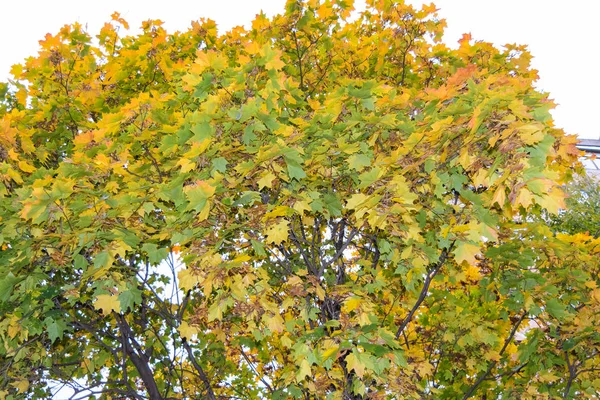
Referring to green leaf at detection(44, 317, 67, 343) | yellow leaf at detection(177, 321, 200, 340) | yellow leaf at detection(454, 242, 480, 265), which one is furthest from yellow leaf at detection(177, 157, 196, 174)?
green leaf at detection(44, 317, 67, 343)

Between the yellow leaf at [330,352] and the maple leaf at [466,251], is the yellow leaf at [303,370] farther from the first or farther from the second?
the maple leaf at [466,251]

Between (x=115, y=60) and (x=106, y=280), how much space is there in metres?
3.37

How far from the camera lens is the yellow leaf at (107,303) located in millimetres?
3879

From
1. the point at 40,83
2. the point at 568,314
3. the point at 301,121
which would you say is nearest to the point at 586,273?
the point at 568,314

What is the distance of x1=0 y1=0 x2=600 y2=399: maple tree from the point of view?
357 cm

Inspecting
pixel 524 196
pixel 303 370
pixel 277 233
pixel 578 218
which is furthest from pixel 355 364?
pixel 578 218

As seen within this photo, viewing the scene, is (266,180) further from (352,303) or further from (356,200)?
(352,303)

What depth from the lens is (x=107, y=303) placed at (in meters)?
3.92

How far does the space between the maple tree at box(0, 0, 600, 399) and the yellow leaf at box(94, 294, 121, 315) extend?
15 mm

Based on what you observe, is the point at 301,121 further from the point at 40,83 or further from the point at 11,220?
the point at 40,83

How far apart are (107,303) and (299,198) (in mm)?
1624

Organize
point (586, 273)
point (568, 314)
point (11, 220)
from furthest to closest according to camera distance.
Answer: point (586, 273)
point (568, 314)
point (11, 220)

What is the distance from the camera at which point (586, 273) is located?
5.87 m

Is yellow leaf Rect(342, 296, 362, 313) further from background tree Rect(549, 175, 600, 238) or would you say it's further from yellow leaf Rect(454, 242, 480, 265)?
background tree Rect(549, 175, 600, 238)
